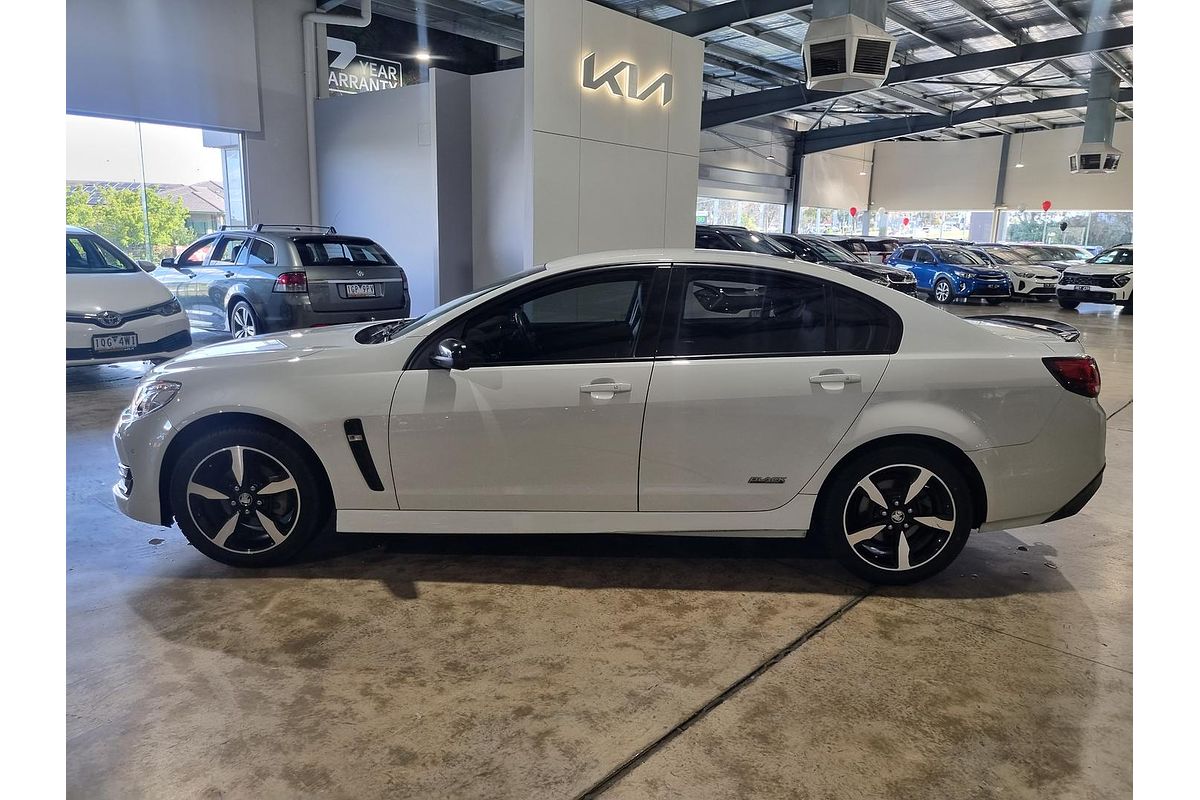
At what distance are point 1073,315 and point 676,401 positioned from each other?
689 inches

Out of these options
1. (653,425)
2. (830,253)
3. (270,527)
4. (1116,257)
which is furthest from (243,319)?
(1116,257)

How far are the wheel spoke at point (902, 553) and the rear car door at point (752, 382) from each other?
53 cm

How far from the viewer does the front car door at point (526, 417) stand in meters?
3.38

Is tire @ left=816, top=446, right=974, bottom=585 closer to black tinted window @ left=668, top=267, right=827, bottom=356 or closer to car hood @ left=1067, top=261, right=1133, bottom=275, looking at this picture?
black tinted window @ left=668, top=267, right=827, bottom=356

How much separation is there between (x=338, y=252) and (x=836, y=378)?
284 inches

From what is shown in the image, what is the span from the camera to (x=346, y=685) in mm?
2771

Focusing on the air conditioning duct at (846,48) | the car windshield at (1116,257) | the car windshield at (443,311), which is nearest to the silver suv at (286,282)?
the car windshield at (443,311)

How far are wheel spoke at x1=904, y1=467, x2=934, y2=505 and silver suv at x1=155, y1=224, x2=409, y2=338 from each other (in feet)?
22.9

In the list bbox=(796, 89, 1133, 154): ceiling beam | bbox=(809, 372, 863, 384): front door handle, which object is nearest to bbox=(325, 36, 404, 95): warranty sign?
bbox=(809, 372, 863, 384): front door handle

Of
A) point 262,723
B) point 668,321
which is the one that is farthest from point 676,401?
point 262,723

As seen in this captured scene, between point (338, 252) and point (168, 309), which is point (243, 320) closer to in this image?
point (338, 252)

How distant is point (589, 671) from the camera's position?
114 inches
